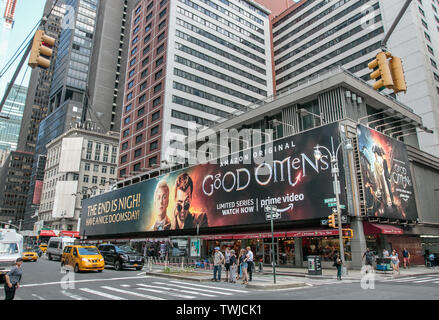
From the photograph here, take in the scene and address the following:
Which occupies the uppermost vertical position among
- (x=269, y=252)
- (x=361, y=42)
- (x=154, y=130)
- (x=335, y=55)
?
(x=335, y=55)

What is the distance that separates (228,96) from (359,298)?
61.9 meters

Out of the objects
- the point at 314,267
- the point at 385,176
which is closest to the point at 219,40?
the point at 385,176

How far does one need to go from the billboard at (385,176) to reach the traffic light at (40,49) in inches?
959

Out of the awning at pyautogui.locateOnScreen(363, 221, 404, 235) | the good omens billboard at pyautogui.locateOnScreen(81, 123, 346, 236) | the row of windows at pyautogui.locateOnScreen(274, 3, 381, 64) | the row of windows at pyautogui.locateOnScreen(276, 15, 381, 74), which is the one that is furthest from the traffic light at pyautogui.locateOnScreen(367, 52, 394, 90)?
the row of windows at pyautogui.locateOnScreen(274, 3, 381, 64)

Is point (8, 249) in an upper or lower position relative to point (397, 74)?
lower

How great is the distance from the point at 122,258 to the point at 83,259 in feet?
11.4

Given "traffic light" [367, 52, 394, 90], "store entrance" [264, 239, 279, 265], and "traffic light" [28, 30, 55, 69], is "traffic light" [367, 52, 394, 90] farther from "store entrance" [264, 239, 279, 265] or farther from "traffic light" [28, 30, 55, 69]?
"store entrance" [264, 239, 279, 265]

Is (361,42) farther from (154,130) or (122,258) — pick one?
(122,258)

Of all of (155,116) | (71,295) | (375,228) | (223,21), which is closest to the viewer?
(71,295)

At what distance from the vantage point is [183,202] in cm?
3988

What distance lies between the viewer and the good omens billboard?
1051 inches

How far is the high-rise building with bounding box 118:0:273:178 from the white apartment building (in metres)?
34.7

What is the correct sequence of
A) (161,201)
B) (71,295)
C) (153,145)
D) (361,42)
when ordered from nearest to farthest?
(71,295)
(161,201)
(153,145)
(361,42)
